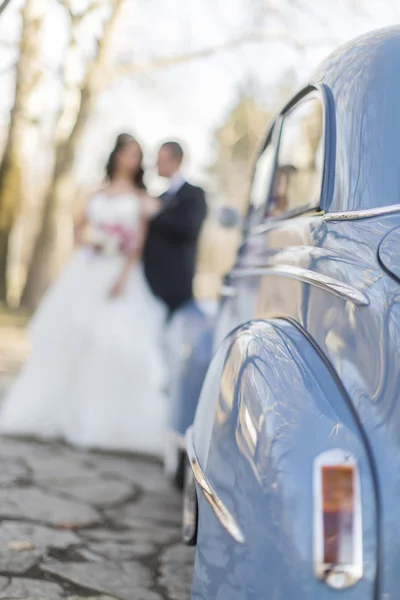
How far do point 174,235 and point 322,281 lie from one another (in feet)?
12.0

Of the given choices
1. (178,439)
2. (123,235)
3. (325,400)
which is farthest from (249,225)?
(325,400)

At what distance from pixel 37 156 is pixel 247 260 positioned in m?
25.0

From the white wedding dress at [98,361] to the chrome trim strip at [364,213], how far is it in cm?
354

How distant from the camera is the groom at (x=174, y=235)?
19.1 feet

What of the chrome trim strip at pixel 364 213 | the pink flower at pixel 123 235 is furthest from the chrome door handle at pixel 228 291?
the pink flower at pixel 123 235

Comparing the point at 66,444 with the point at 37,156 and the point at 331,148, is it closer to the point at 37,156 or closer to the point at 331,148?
→ the point at 331,148

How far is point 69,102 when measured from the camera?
51.4 ft

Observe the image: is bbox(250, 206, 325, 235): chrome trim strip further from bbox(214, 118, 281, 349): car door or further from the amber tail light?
the amber tail light

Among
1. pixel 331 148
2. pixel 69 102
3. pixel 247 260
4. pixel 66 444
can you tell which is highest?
pixel 69 102

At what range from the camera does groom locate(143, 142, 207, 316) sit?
583cm

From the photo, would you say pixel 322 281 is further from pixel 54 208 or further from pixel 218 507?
pixel 54 208

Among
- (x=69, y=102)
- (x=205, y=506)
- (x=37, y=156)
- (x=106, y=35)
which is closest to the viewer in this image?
(x=205, y=506)

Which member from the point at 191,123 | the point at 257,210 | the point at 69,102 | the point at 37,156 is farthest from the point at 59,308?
the point at 37,156

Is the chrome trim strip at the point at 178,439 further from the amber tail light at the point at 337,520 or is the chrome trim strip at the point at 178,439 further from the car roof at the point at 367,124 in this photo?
the amber tail light at the point at 337,520
